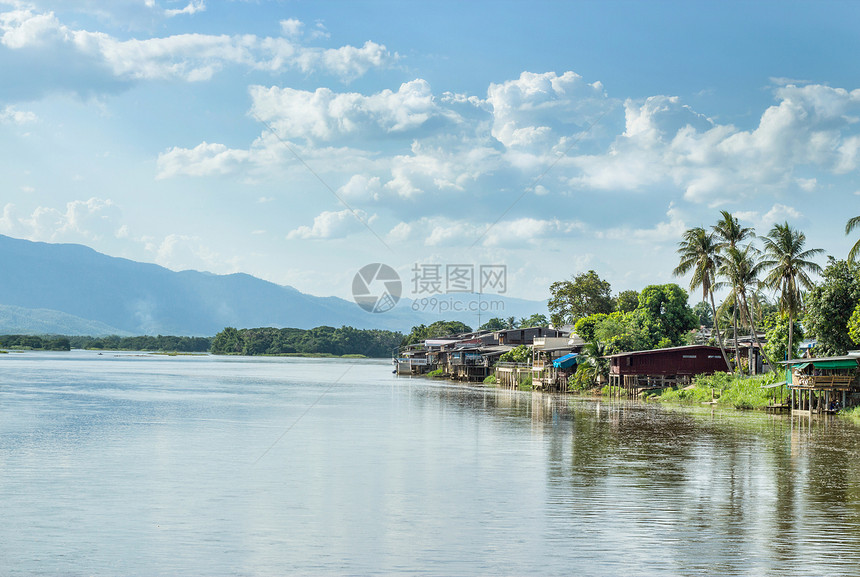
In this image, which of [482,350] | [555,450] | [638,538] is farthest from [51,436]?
[482,350]

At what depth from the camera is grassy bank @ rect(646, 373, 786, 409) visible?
153 ft

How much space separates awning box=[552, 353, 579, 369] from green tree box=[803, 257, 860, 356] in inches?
1185

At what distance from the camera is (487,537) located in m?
14.0

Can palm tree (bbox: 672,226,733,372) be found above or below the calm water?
above

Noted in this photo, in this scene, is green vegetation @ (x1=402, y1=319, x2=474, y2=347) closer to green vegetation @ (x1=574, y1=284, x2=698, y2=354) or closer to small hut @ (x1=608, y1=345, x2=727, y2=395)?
green vegetation @ (x1=574, y1=284, x2=698, y2=354)

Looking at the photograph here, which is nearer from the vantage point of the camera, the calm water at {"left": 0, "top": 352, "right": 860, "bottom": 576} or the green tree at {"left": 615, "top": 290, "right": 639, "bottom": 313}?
the calm water at {"left": 0, "top": 352, "right": 860, "bottom": 576}

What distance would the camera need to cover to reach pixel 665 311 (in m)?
75.1

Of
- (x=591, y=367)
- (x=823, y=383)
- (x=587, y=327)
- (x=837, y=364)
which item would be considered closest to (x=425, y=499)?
(x=837, y=364)

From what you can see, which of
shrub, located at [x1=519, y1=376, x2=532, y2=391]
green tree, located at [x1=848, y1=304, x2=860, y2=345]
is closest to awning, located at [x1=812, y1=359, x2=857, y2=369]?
green tree, located at [x1=848, y1=304, x2=860, y2=345]

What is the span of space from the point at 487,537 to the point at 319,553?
305cm

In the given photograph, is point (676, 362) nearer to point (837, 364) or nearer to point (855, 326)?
point (855, 326)

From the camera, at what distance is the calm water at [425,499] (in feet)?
40.8

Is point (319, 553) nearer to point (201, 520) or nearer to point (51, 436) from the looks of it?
point (201, 520)

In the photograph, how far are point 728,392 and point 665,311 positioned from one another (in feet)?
79.8
